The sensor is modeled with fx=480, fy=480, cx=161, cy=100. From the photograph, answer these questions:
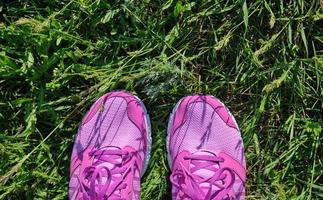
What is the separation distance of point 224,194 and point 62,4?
0.94m

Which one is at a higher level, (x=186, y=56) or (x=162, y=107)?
(x=186, y=56)

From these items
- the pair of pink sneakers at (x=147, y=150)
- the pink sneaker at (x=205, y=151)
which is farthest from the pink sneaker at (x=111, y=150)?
the pink sneaker at (x=205, y=151)

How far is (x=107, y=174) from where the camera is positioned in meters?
1.79

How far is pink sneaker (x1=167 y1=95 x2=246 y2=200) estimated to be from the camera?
1755 mm

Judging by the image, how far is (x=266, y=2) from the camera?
1.73 m

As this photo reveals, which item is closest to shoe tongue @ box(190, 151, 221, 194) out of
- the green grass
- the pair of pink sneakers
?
the pair of pink sneakers

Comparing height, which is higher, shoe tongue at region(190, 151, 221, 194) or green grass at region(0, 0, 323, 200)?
green grass at region(0, 0, 323, 200)

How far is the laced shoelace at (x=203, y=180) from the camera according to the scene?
1.74 metres

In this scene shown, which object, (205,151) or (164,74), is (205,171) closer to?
(205,151)

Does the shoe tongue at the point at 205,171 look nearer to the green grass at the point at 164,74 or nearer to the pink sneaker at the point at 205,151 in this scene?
the pink sneaker at the point at 205,151

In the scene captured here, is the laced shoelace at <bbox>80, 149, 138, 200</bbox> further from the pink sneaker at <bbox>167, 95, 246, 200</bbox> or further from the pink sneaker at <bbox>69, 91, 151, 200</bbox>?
the pink sneaker at <bbox>167, 95, 246, 200</bbox>

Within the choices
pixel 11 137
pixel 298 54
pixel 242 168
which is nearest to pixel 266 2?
pixel 298 54

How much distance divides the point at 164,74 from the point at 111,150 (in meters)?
0.35

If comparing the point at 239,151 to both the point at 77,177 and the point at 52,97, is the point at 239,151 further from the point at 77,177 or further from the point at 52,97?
the point at 52,97
